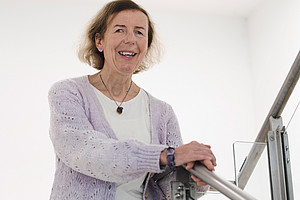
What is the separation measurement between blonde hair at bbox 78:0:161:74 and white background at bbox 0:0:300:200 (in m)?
2.35

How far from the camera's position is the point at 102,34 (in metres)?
1.60

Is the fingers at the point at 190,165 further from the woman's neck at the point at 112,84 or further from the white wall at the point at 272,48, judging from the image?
the white wall at the point at 272,48

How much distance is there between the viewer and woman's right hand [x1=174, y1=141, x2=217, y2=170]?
1031mm

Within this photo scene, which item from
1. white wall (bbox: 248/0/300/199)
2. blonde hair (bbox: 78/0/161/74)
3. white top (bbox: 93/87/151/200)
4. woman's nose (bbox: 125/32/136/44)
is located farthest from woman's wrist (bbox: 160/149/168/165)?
white wall (bbox: 248/0/300/199)

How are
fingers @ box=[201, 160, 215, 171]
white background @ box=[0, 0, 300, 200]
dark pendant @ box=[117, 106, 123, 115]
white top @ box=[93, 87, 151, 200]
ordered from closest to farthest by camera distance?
fingers @ box=[201, 160, 215, 171], white top @ box=[93, 87, 151, 200], dark pendant @ box=[117, 106, 123, 115], white background @ box=[0, 0, 300, 200]

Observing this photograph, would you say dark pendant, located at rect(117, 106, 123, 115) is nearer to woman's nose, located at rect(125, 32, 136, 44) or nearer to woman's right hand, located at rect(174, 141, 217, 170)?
woman's nose, located at rect(125, 32, 136, 44)

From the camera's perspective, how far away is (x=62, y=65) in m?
4.46

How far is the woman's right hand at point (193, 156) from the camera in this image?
1031mm

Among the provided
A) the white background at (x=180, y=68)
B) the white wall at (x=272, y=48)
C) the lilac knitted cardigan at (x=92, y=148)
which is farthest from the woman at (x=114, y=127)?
the white wall at (x=272, y=48)

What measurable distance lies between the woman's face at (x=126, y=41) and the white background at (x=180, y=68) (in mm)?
2609

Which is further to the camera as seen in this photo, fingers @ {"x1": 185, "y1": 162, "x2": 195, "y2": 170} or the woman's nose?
the woman's nose

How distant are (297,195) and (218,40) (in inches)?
143

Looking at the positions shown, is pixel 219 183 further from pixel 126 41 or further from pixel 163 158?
pixel 126 41

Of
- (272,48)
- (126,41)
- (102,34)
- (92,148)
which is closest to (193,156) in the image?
(92,148)
